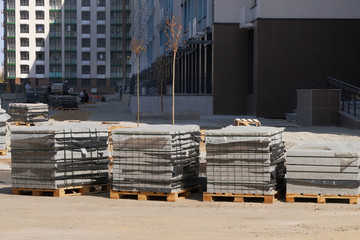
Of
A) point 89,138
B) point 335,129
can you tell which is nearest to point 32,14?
point 335,129

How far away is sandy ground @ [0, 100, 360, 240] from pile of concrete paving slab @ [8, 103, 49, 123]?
18.1 meters

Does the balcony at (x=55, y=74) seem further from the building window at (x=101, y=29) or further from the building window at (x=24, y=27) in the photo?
the building window at (x=101, y=29)

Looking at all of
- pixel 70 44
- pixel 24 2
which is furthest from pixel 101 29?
pixel 24 2

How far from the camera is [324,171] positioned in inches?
458

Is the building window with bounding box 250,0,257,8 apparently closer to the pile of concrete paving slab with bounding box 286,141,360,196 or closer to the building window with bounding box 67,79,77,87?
the pile of concrete paving slab with bounding box 286,141,360,196

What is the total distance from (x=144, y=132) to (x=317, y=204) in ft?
9.98

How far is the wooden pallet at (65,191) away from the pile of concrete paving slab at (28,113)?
1771 centimetres

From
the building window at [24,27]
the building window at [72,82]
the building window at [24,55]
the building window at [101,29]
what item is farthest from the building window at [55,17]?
the building window at [72,82]

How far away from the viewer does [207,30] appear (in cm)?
3694

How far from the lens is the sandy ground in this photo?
9.05m

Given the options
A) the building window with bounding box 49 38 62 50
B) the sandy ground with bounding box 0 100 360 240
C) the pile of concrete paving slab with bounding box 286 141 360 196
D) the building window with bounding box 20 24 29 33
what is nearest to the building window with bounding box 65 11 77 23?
the building window with bounding box 49 38 62 50

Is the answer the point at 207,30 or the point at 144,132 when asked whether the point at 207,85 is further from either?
the point at 144,132

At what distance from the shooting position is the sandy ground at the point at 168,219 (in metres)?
9.05

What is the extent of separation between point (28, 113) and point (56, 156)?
60.8ft
